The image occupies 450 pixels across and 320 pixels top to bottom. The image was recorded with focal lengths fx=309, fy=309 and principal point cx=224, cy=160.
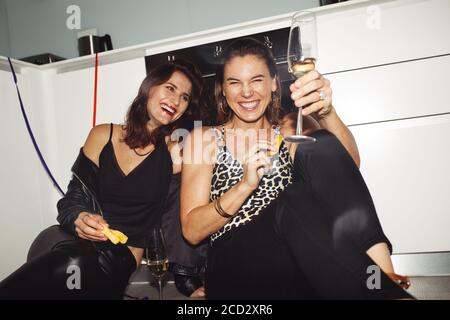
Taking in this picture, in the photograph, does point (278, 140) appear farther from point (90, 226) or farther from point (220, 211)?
point (90, 226)

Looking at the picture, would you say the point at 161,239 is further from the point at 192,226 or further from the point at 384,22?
the point at 384,22

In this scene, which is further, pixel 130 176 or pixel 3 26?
pixel 3 26

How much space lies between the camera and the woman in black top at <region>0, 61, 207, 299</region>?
1212 mm

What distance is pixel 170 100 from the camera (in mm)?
1359

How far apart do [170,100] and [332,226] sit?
2.89ft

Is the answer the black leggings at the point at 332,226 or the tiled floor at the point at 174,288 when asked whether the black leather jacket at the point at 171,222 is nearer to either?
the tiled floor at the point at 174,288

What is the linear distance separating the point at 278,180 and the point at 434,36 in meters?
0.90

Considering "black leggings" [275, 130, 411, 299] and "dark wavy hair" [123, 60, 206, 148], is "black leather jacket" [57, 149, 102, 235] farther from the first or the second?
"black leggings" [275, 130, 411, 299]

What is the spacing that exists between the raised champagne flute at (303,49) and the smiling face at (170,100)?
1.93ft

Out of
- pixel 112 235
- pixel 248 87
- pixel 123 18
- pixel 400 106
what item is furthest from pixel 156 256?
pixel 123 18

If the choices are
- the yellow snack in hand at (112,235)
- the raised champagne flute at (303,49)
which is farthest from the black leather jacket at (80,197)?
the raised champagne flute at (303,49)

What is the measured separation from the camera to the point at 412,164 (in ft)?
4.34

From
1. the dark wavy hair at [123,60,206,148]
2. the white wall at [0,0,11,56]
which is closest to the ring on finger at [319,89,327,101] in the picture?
the dark wavy hair at [123,60,206,148]

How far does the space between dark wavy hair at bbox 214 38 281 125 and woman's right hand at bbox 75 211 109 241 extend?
630 millimetres
